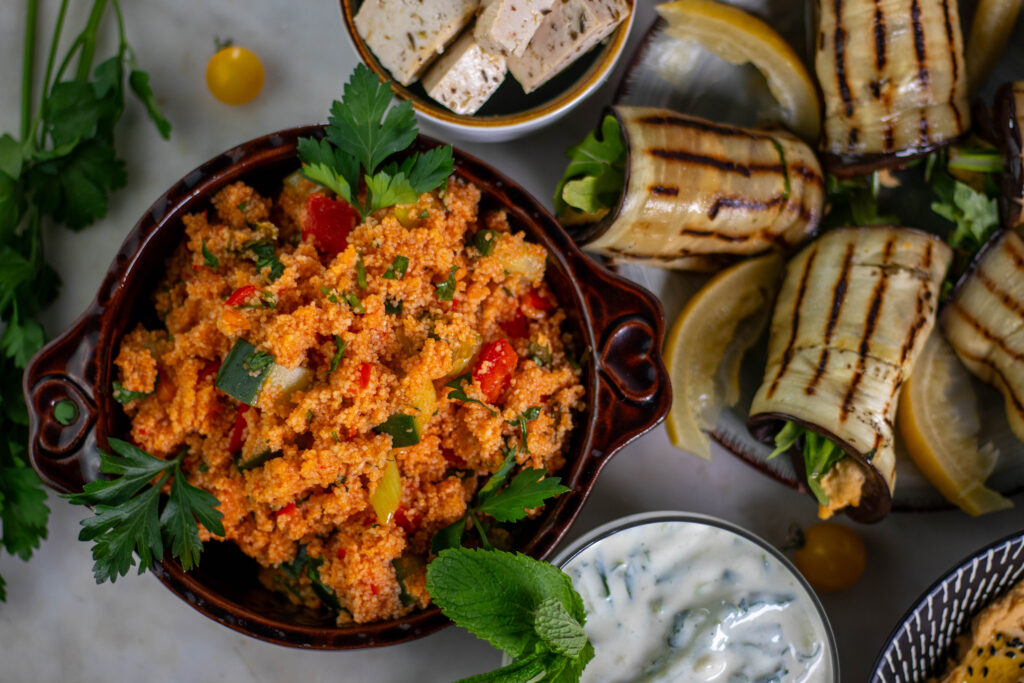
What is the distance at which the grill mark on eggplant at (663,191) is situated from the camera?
1910 millimetres

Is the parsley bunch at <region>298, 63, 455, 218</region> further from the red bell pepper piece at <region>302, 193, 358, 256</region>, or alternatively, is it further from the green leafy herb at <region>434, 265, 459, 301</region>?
the green leafy herb at <region>434, 265, 459, 301</region>

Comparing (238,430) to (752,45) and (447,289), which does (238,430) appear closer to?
(447,289)

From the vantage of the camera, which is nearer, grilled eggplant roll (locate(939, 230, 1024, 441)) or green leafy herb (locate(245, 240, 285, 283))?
green leafy herb (locate(245, 240, 285, 283))

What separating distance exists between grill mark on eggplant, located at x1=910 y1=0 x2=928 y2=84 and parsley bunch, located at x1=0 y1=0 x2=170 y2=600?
6.24 feet

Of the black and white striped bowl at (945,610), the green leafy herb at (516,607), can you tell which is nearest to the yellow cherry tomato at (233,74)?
the green leafy herb at (516,607)

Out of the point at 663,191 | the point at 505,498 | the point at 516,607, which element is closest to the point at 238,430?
the point at 505,498

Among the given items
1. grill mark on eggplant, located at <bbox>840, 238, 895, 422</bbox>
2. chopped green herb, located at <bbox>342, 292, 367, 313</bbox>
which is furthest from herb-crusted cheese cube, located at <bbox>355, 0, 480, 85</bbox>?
grill mark on eggplant, located at <bbox>840, 238, 895, 422</bbox>

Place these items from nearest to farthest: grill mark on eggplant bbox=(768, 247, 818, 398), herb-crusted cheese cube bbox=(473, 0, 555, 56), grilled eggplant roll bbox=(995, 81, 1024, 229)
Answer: herb-crusted cheese cube bbox=(473, 0, 555, 56) < grilled eggplant roll bbox=(995, 81, 1024, 229) < grill mark on eggplant bbox=(768, 247, 818, 398)

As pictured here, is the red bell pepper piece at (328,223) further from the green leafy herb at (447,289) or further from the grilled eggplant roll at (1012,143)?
the grilled eggplant roll at (1012,143)

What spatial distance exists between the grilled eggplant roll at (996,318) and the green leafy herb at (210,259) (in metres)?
1.79

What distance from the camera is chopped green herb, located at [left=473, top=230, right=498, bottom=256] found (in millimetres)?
1744

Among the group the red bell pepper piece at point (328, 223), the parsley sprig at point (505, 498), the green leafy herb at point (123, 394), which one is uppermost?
the red bell pepper piece at point (328, 223)

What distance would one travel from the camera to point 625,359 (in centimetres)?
184

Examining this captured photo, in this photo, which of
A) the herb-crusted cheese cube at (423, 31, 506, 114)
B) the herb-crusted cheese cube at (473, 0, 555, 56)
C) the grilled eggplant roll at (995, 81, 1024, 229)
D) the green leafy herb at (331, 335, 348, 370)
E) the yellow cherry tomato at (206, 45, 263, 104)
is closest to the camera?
the green leafy herb at (331, 335, 348, 370)
